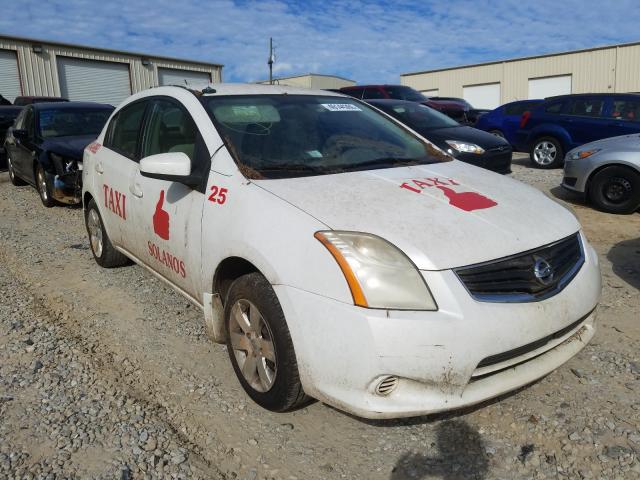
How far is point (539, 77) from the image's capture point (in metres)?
30.3

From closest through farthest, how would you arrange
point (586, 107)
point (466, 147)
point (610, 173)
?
point (610, 173), point (466, 147), point (586, 107)

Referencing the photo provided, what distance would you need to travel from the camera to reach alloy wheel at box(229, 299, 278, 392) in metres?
2.47

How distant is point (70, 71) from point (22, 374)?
24773mm

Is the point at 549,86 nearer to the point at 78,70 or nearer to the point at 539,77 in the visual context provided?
the point at 539,77

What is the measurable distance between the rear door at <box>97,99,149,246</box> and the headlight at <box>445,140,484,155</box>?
16.6 feet

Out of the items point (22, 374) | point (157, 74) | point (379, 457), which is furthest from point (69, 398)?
point (157, 74)

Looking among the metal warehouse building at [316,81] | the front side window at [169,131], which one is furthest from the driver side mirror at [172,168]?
the metal warehouse building at [316,81]

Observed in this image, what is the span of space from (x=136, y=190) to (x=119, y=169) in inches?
17.7

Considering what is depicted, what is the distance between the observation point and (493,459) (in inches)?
88.9

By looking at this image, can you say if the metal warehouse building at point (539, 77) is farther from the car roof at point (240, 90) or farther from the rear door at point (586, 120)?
the car roof at point (240, 90)

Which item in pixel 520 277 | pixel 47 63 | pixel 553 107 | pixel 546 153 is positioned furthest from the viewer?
pixel 47 63

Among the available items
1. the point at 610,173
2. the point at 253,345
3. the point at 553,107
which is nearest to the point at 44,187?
the point at 253,345

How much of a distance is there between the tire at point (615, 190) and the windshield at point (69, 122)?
695 centimetres

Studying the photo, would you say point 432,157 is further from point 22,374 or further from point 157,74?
point 157,74
